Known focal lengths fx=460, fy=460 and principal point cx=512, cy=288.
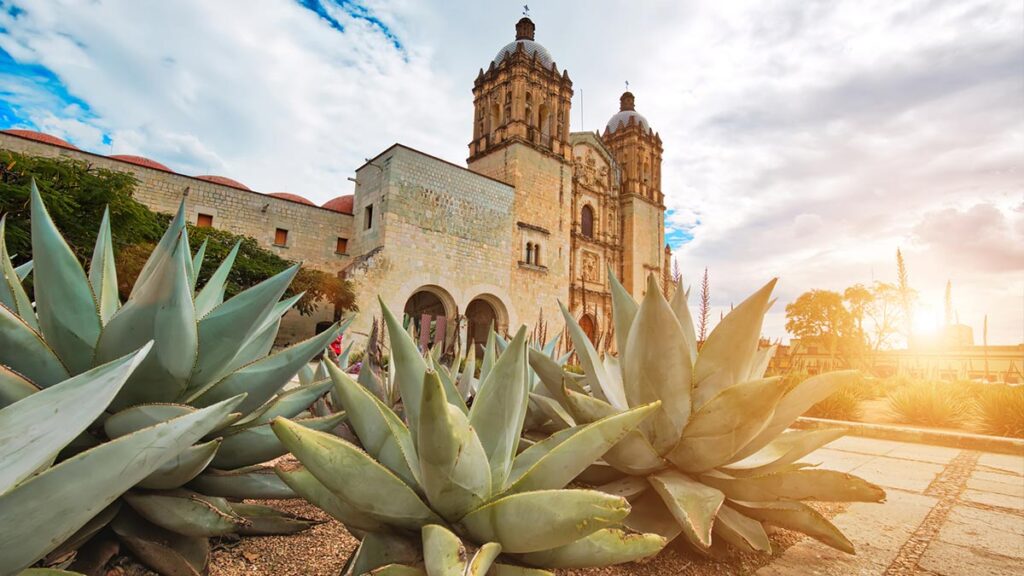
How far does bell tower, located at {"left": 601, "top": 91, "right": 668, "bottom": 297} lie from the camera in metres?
24.8

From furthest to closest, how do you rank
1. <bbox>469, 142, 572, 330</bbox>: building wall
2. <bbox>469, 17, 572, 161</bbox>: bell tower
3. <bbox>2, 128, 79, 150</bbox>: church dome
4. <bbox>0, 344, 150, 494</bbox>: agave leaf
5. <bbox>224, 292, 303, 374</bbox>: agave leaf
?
<bbox>469, 17, 572, 161</bbox>: bell tower < <bbox>469, 142, 572, 330</bbox>: building wall < <bbox>2, 128, 79, 150</bbox>: church dome < <bbox>224, 292, 303, 374</bbox>: agave leaf < <bbox>0, 344, 150, 494</bbox>: agave leaf

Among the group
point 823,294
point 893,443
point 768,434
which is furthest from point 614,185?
point 768,434

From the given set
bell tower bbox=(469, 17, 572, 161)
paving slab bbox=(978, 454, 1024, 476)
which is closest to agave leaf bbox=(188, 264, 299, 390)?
paving slab bbox=(978, 454, 1024, 476)

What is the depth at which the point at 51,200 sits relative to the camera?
739 centimetres

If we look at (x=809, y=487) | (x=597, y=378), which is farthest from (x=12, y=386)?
(x=809, y=487)

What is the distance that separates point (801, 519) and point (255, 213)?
16.7 metres

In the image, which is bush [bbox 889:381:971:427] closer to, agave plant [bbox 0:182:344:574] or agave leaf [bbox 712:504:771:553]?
agave leaf [bbox 712:504:771:553]

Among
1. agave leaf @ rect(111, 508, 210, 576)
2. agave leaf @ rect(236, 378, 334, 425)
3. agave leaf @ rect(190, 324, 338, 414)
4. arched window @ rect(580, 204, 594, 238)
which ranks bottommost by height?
agave leaf @ rect(111, 508, 210, 576)

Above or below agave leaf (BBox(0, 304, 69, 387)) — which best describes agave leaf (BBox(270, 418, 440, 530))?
below

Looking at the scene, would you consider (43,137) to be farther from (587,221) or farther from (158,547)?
(587,221)

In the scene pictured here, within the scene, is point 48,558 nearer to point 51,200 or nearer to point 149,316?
point 149,316

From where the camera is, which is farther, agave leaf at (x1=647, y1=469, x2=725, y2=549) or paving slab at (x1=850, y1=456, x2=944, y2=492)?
paving slab at (x1=850, y1=456, x2=944, y2=492)

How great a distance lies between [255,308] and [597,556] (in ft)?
2.90

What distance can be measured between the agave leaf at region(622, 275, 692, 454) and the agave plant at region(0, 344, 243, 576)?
1087 mm
